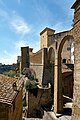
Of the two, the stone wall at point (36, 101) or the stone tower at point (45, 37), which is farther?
the stone tower at point (45, 37)

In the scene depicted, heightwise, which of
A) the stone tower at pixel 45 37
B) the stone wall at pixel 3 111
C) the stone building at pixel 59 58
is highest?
the stone tower at pixel 45 37

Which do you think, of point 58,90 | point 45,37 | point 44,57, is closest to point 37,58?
point 44,57

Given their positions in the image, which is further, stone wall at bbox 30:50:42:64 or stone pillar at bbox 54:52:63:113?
stone wall at bbox 30:50:42:64

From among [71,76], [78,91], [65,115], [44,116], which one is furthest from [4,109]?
[71,76]

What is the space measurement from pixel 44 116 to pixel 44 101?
2328mm

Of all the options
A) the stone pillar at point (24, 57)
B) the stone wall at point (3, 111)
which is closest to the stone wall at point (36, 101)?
the stone pillar at point (24, 57)

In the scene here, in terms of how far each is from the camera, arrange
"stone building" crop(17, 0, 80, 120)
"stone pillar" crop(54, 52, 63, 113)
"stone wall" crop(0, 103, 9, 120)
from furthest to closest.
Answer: "stone pillar" crop(54, 52, 63, 113) → "stone building" crop(17, 0, 80, 120) → "stone wall" crop(0, 103, 9, 120)

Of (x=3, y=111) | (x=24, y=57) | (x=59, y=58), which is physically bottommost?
(x=3, y=111)

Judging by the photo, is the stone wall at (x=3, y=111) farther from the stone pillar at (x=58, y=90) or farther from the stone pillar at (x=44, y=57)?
the stone pillar at (x=44, y=57)

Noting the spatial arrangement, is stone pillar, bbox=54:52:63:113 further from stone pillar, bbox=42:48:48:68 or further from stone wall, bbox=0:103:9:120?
stone wall, bbox=0:103:9:120

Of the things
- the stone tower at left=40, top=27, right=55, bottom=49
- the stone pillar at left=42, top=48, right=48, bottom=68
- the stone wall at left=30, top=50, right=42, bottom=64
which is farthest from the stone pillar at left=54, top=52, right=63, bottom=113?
the stone tower at left=40, top=27, right=55, bottom=49

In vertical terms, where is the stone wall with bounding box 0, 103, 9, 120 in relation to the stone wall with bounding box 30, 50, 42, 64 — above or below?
below

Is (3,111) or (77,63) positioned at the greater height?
(77,63)

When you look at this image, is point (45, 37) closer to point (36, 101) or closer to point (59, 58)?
point (59, 58)
